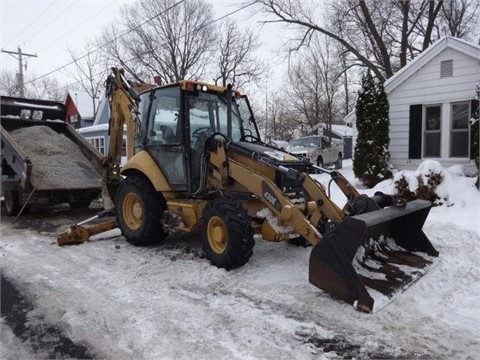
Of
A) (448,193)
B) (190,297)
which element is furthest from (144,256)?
(448,193)

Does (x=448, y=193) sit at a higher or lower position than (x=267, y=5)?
→ lower

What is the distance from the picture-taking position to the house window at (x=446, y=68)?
11445 mm

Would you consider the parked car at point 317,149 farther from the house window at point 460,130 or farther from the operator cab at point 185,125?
the operator cab at point 185,125

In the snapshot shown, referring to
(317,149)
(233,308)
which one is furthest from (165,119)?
(317,149)

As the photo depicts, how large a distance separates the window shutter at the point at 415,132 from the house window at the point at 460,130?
853mm

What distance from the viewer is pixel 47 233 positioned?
26.1ft

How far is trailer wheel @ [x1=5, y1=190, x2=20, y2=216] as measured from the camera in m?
10.1

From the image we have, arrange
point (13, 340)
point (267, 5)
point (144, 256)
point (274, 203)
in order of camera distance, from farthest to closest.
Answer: point (267, 5), point (144, 256), point (274, 203), point (13, 340)

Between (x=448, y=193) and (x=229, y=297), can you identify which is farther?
(x=448, y=193)

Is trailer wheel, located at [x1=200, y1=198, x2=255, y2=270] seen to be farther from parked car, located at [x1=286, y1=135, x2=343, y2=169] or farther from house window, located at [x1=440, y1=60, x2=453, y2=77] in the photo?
parked car, located at [x1=286, y1=135, x2=343, y2=169]

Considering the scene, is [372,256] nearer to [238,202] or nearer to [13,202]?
[238,202]

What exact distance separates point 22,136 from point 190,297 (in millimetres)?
7642

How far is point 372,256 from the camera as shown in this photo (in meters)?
4.79

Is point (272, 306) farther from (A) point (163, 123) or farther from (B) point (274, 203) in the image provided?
(A) point (163, 123)
